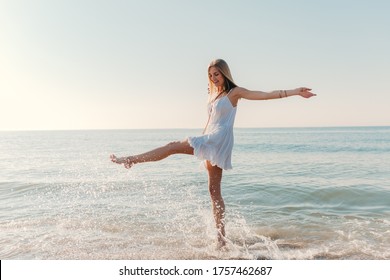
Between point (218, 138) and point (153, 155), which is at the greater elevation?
point (218, 138)

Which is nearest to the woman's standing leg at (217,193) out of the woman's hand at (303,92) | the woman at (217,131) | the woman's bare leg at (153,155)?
the woman at (217,131)

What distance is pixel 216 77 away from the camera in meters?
5.16

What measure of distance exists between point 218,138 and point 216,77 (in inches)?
32.3

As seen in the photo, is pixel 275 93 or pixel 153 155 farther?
pixel 153 155

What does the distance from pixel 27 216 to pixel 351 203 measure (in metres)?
6.96

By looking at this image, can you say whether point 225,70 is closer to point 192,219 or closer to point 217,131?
point 217,131

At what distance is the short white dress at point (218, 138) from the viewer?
512 centimetres

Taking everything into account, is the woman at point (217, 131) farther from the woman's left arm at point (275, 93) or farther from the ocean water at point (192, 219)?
the ocean water at point (192, 219)

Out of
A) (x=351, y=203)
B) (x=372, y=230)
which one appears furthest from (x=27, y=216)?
(x=351, y=203)

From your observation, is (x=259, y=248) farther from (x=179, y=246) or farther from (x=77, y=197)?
(x=77, y=197)

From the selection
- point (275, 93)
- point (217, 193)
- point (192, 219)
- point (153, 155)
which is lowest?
point (192, 219)

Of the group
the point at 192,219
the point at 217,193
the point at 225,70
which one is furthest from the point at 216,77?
the point at 192,219

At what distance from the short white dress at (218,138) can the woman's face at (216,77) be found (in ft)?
0.67

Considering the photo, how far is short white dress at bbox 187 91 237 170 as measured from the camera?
5.12m
